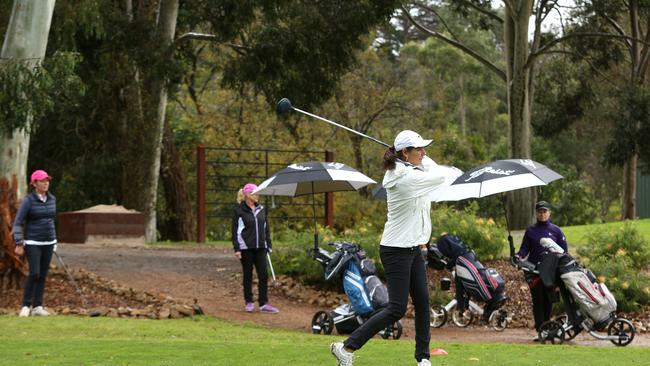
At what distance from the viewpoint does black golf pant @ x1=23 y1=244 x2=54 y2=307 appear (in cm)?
1412

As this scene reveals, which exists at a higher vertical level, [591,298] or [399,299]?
[399,299]

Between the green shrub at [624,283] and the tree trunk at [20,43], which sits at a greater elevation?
the tree trunk at [20,43]

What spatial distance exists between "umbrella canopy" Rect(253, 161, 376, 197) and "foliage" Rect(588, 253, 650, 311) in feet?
12.1

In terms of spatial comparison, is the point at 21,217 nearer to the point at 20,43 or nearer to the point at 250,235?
the point at 250,235

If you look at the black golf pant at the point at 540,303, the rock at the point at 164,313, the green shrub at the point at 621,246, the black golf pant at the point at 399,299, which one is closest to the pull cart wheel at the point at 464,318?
the black golf pant at the point at 540,303

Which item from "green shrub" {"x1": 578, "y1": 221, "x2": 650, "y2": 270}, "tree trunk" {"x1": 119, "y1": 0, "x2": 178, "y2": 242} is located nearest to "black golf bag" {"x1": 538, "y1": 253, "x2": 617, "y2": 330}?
"green shrub" {"x1": 578, "y1": 221, "x2": 650, "y2": 270}

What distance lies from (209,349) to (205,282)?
784 cm

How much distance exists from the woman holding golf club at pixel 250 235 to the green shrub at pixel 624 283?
463cm

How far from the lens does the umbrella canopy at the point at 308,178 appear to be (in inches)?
599

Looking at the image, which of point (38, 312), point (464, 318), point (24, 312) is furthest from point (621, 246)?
point (24, 312)

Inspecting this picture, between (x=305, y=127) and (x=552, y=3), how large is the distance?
9.42 metres

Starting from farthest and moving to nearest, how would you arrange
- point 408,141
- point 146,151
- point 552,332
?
point 146,151 < point 552,332 < point 408,141

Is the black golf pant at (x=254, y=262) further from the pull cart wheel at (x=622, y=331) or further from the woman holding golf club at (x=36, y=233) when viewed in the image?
the pull cart wheel at (x=622, y=331)

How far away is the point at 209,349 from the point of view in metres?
10.7
